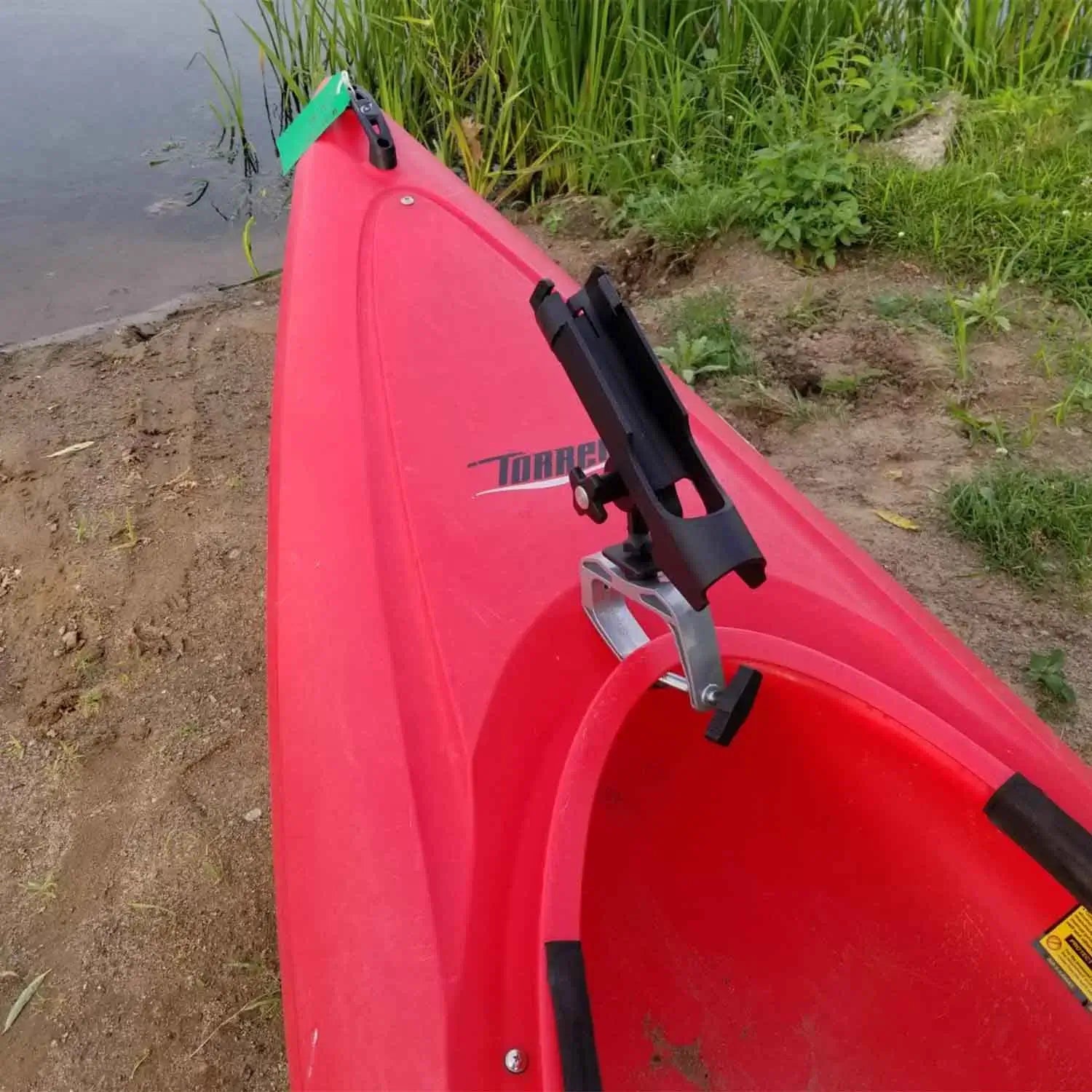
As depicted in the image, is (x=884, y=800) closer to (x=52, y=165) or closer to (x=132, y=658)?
(x=132, y=658)

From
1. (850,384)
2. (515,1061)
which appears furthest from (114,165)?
(515,1061)

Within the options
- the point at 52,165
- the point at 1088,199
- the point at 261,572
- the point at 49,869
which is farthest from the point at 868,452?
the point at 52,165

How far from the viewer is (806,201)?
313cm

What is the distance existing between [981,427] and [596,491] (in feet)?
5.85

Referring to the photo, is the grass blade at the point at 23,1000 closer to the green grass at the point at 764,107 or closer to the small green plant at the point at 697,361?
the small green plant at the point at 697,361

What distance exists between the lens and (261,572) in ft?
7.33

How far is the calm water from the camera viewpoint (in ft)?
12.1

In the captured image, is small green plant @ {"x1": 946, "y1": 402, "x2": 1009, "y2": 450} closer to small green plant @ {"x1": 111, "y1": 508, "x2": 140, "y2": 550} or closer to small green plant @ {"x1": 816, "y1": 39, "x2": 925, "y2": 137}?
small green plant @ {"x1": 816, "y1": 39, "x2": 925, "y2": 137}

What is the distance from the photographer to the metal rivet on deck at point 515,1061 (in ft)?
3.02

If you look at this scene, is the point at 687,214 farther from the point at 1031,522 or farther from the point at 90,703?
the point at 90,703

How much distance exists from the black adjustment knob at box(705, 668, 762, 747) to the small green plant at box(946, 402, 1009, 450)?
5.56ft

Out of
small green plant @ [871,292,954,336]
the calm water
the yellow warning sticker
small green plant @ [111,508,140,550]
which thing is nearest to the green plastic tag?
small green plant @ [111,508,140,550]

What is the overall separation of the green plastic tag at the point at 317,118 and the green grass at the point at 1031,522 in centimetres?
178

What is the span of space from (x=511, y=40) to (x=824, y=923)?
3.37m
